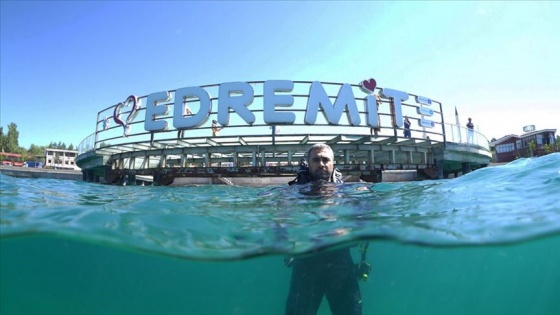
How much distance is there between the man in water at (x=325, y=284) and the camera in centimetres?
372

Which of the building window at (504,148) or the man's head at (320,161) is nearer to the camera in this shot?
the man's head at (320,161)

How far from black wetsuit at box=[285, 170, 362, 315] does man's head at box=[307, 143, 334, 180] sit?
184 centimetres

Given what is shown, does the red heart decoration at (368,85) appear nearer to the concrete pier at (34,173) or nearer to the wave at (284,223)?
the wave at (284,223)

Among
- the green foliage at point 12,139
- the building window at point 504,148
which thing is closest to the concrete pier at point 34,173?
the building window at point 504,148

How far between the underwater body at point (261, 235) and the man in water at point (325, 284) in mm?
279

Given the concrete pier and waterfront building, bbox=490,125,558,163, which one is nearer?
the concrete pier

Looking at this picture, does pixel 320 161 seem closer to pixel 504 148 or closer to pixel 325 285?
pixel 325 285

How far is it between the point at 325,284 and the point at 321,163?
2.26m

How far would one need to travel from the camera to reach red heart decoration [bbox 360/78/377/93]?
45.9ft

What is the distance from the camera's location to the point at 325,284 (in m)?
3.88

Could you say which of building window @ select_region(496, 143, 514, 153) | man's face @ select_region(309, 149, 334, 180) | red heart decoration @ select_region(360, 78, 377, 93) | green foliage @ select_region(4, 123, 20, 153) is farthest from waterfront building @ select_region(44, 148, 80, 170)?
building window @ select_region(496, 143, 514, 153)

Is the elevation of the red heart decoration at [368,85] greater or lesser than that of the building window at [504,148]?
greater

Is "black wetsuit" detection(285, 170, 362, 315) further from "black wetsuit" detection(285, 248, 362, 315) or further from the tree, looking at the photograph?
the tree

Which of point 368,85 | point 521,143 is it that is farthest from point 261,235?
point 521,143
